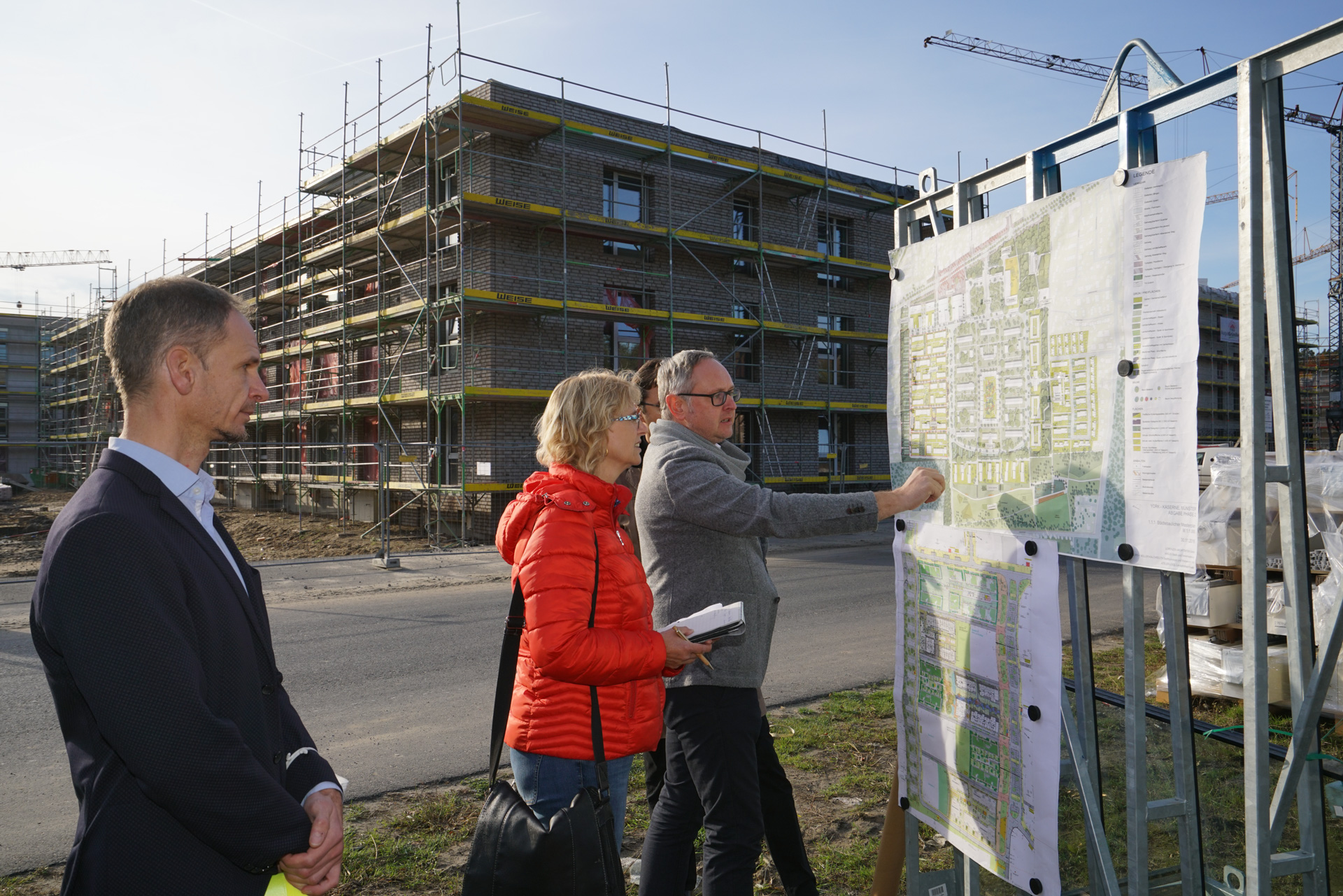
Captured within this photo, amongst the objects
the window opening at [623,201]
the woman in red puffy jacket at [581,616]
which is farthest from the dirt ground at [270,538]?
the woman in red puffy jacket at [581,616]

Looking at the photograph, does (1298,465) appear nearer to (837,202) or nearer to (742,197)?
(742,197)

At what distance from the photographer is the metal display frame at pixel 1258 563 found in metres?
1.79

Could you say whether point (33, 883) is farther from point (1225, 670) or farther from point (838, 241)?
point (838, 241)

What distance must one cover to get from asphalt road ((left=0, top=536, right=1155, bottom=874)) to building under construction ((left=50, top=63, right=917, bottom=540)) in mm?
4937

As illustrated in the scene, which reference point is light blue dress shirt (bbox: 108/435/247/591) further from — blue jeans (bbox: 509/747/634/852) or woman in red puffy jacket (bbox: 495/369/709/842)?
blue jeans (bbox: 509/747/634/852)

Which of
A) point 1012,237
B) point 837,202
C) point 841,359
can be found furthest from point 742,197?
point 1012,237

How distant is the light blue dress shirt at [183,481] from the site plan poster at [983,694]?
172 cm

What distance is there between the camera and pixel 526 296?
56.5 ft

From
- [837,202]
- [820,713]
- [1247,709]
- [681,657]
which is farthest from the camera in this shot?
[837,202]

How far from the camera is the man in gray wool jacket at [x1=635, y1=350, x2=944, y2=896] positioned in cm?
244

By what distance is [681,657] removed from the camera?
2.23m

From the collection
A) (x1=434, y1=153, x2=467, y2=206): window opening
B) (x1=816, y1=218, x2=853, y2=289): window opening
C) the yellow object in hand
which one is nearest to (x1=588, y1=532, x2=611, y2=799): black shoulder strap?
the yellow object in hand

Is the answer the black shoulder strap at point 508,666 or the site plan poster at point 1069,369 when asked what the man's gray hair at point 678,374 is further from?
the black shoulder strap at point 508,666

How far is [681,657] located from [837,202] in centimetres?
2383
